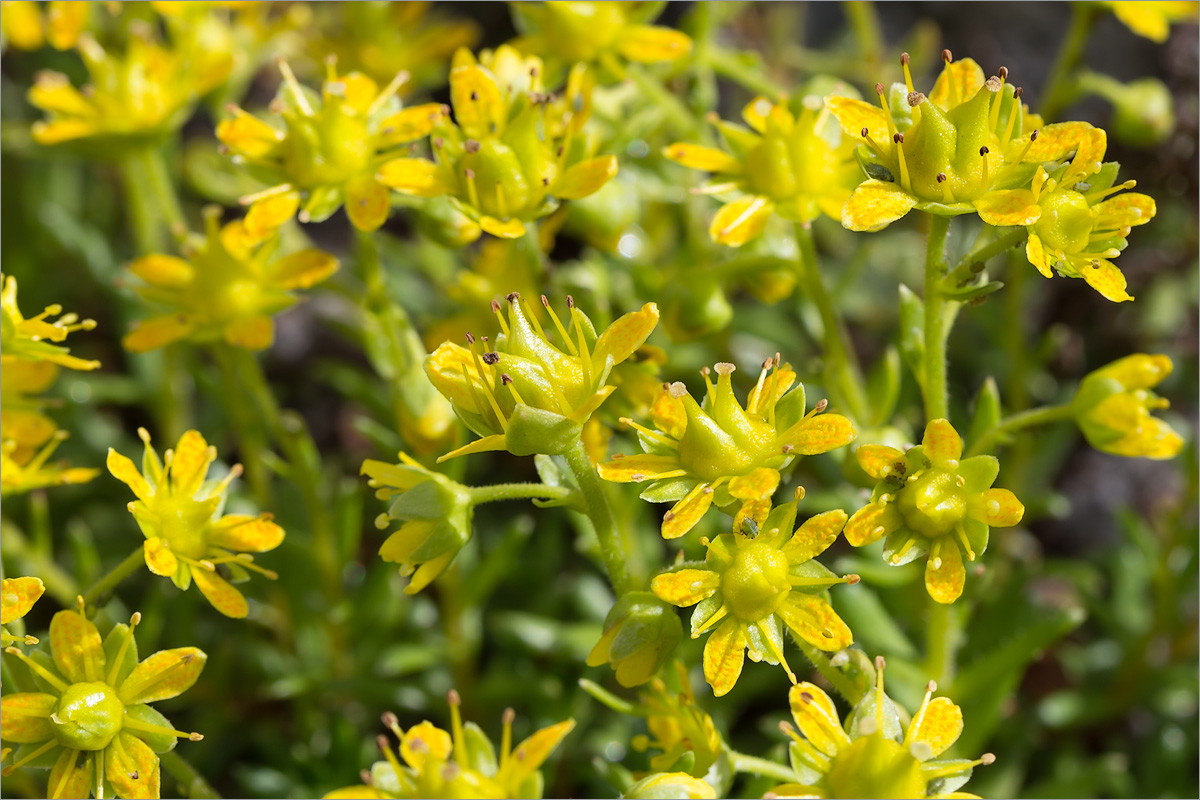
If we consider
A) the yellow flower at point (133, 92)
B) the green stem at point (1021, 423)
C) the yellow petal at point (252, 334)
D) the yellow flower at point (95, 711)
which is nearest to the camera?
the yellow flower at point (95, 711)

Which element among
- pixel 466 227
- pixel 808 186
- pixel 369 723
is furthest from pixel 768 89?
pixel 369 723

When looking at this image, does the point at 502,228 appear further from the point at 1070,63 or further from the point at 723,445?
the point at 1070,63

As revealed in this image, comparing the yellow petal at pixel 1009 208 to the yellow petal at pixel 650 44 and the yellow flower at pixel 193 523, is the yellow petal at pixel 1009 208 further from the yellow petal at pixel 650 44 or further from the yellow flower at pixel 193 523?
the yellow flower at pixel 193 523

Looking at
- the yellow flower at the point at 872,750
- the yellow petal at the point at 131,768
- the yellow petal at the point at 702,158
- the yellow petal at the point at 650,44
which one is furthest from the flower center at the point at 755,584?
the yellow petal at the point at 650,44

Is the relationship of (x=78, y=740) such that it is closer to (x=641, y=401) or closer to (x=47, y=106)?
(x=641, y=401)

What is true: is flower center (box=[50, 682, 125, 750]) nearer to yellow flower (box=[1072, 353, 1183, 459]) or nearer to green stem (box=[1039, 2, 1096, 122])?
yellow flower (box=[1072, 353, 1183, 459])
